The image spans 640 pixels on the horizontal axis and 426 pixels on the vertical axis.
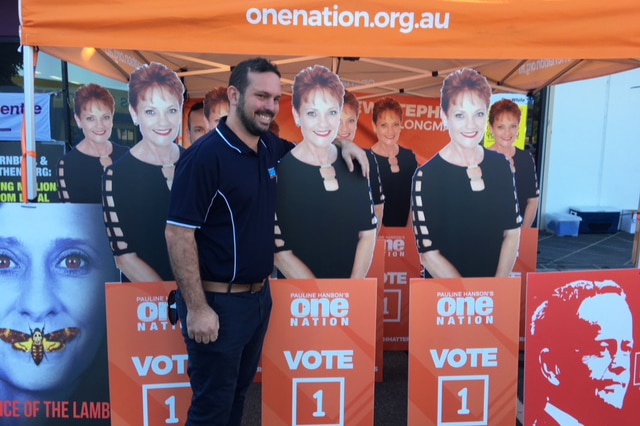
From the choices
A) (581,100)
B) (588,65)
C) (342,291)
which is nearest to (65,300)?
(342,291)

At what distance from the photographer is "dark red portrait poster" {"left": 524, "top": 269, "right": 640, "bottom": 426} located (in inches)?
99.1

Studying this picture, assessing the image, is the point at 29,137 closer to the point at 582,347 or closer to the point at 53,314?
the point at 53,314

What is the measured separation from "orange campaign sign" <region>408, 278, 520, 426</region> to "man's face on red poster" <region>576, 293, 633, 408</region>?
36 centimetres

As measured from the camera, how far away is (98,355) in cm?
250

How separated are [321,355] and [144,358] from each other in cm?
92

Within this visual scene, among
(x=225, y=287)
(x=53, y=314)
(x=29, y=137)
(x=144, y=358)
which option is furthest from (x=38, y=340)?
(x=225, y=287)

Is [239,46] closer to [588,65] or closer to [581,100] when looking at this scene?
[588,65]

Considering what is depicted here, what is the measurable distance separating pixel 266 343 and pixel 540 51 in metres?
2.00

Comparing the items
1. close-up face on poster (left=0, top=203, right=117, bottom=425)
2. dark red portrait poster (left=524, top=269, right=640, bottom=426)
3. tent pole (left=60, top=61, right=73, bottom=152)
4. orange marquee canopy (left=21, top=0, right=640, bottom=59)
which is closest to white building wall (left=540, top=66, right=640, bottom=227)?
dark red portrait poster (left=524, top=269, right=640, bottom=426)

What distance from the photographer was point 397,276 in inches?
146

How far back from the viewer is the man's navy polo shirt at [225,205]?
1.85 metres

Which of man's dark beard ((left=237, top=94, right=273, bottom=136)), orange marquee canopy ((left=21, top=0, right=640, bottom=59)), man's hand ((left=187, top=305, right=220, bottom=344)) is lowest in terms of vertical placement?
man's hand ((left=187, top=305, right=220, bottom=344))

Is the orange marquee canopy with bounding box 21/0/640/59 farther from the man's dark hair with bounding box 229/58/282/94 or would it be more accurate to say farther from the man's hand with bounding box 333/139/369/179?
the man's hand with bounding box 333/139/369/179

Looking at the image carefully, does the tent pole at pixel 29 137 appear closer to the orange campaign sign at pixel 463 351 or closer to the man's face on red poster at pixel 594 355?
the orange campaign sign at pixel 463 351
